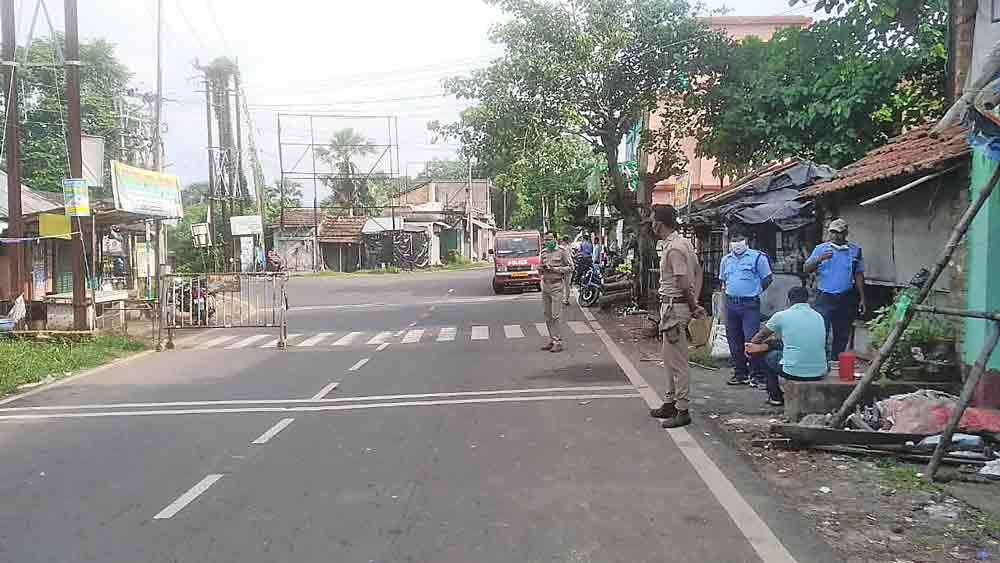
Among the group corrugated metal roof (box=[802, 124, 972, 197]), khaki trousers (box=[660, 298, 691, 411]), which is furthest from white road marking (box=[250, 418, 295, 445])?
corrugated metal roof (box=[802, 124, 972, 197])

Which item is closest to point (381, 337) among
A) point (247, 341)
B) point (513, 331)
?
point (513, 331)

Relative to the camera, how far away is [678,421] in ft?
26.3

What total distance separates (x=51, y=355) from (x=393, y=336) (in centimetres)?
648

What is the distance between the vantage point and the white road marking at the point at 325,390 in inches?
411

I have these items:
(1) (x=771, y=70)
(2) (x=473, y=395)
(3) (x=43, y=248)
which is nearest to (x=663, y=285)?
(2) (x=473, y=395)

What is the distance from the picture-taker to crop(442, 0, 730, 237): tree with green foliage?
759 inches

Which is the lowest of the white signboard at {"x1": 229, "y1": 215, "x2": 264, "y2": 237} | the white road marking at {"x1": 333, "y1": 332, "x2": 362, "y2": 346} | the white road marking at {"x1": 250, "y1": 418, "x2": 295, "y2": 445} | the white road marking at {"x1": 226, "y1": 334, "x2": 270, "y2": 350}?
the white road marking at {"x1": 226, "y1": 334, "x2": 270, "y2": 350}

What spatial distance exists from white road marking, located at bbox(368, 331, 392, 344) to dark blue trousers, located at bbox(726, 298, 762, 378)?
8251mm

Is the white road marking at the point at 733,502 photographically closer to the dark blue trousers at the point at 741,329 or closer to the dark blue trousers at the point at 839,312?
the dark blue trousers at the point at 741,329

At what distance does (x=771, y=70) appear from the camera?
16828mm

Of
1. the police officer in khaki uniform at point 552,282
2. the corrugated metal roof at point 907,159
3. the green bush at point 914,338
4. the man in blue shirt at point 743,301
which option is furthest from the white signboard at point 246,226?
the green bush at point 914,338

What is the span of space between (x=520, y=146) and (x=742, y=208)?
752 cm

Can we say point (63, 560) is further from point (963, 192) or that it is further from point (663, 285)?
point (963, 192)

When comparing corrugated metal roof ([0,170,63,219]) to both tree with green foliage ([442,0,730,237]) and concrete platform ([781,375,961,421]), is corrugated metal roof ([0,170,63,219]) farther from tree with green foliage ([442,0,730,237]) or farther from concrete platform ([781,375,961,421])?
concrete platform ([781,375,961,421])
